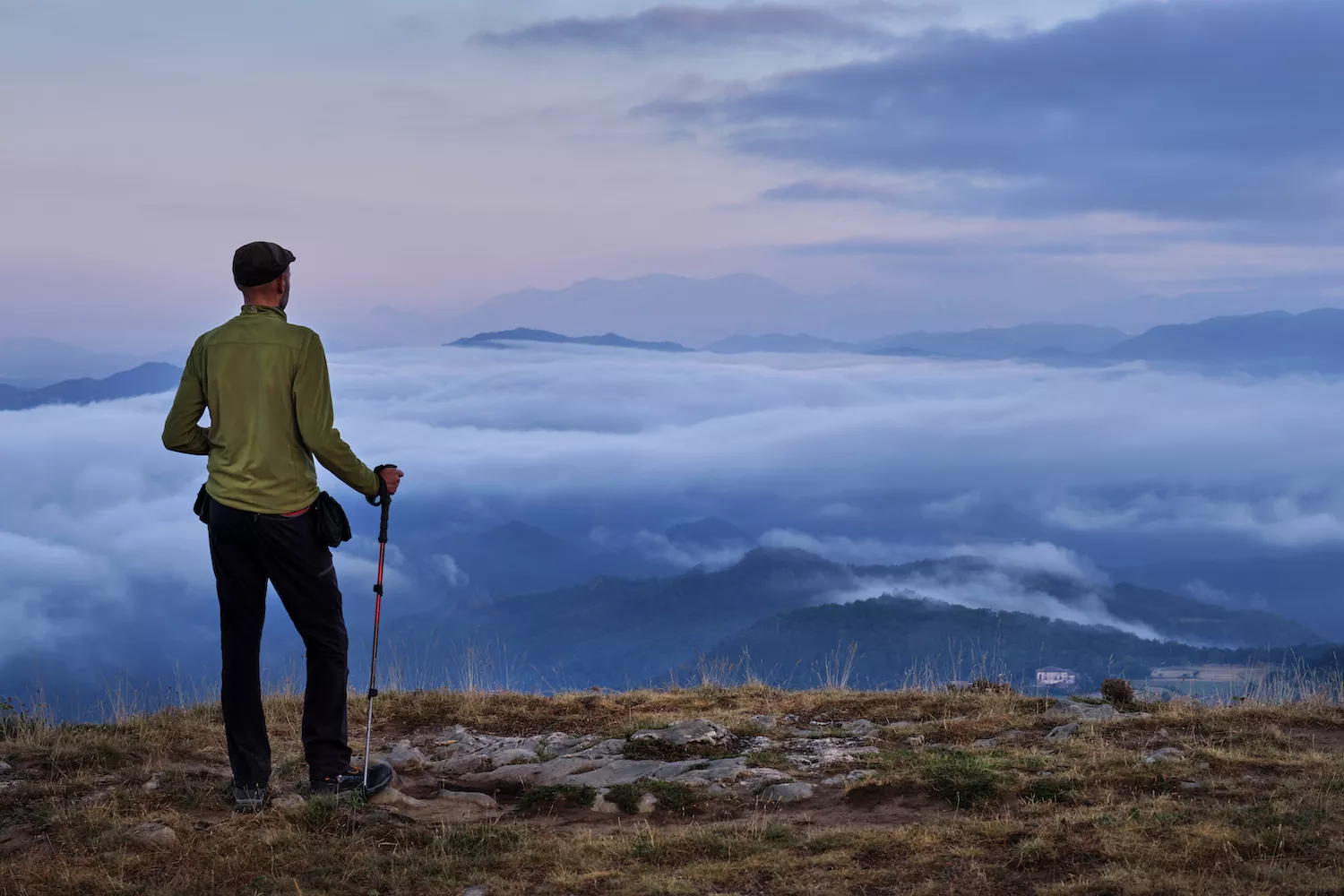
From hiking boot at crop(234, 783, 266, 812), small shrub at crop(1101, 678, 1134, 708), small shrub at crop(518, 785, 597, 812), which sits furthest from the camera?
small shrub at crop(1101, 678, 1134, 708)

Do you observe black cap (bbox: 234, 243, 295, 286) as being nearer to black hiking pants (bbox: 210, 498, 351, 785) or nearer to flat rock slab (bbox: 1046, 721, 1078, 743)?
black hiking pants (bbox: 210, 498, 351, 785)

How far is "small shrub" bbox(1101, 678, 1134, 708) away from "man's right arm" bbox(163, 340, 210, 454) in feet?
29.6

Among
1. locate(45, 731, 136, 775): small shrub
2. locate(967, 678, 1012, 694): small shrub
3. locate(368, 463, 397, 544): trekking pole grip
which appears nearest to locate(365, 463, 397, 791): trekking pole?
locate(368, 463, 397, 544): trekking pole grip

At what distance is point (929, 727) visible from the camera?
1120cm

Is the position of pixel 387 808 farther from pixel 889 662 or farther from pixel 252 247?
pixel 889 662

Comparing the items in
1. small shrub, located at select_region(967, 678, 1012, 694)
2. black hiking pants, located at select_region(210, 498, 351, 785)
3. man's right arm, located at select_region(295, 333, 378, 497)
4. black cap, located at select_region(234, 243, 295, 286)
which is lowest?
small shrub, located at select_region(967, 678, 1012, 694)

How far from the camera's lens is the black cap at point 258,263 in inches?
301

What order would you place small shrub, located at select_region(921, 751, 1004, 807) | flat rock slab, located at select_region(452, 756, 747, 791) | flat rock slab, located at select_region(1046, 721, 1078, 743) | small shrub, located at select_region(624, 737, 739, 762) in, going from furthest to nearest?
flat rock slab, located at select_region(1046, 721, 1078, 743), small shrub, located at select_region(624, 737, 739, 762), flat rock slab, located at select_region(452, 756, 747, 791), small shrub, located at select_region(921, 751, 1004, 807)

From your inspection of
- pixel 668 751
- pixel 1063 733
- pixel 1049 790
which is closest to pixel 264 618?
pixel 668 751

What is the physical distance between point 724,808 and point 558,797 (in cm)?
121

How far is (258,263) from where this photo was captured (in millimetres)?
7645

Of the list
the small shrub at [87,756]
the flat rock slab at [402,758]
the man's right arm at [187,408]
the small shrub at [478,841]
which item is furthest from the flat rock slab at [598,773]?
the man's right arm at [187,408]

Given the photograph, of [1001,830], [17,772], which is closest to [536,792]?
[1001,830]

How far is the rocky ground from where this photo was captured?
22.6ft
